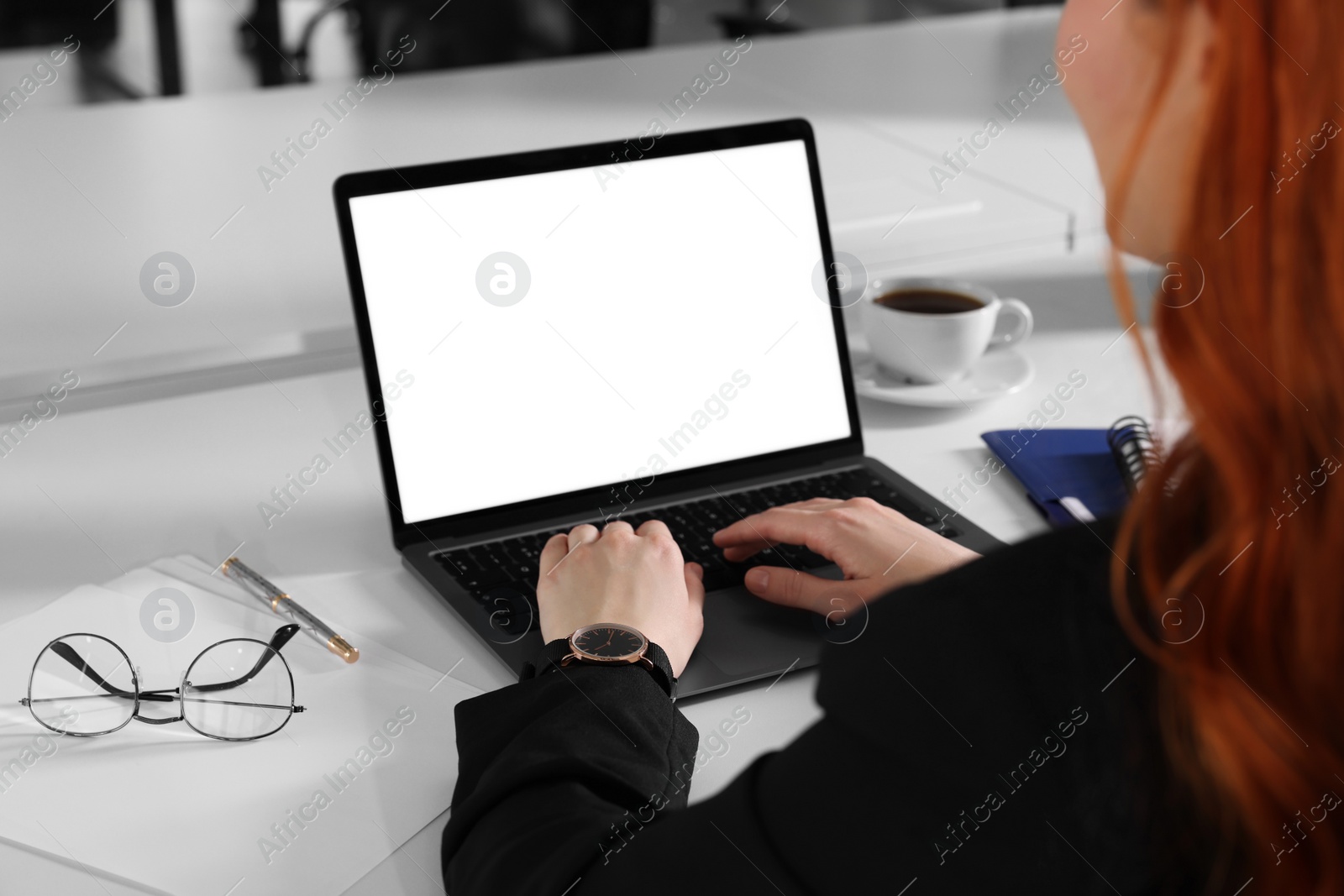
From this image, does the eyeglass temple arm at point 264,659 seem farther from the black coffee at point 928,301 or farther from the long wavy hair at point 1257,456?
the black coffee at point 928,301

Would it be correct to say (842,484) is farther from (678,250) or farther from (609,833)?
(609,833)

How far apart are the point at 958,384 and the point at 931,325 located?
0.26 feet

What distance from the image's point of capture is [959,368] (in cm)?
135

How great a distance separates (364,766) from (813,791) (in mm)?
346

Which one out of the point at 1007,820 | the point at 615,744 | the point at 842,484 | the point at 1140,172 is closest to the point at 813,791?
the point at 1007,820

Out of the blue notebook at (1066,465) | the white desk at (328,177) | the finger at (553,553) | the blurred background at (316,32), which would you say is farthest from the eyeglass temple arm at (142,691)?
the blurred background at (316,32)

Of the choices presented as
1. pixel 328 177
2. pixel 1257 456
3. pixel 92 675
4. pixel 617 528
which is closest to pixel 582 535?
pixel 617 528

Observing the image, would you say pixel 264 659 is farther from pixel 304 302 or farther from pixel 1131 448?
pixel 1131 448

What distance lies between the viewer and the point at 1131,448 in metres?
1.16

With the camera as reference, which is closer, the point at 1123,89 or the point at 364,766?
the point at 1123,89

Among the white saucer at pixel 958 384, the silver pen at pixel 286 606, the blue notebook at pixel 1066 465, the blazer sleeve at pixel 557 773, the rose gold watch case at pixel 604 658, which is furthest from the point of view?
the white saucer at pixel 958 384

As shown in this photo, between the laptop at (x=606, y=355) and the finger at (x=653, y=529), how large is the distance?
1.7 inches

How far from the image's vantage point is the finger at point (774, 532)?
996 millimetres

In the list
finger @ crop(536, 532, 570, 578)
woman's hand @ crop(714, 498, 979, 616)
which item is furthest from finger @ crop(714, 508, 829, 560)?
finger @ crop(536, 532, 570, 578)
